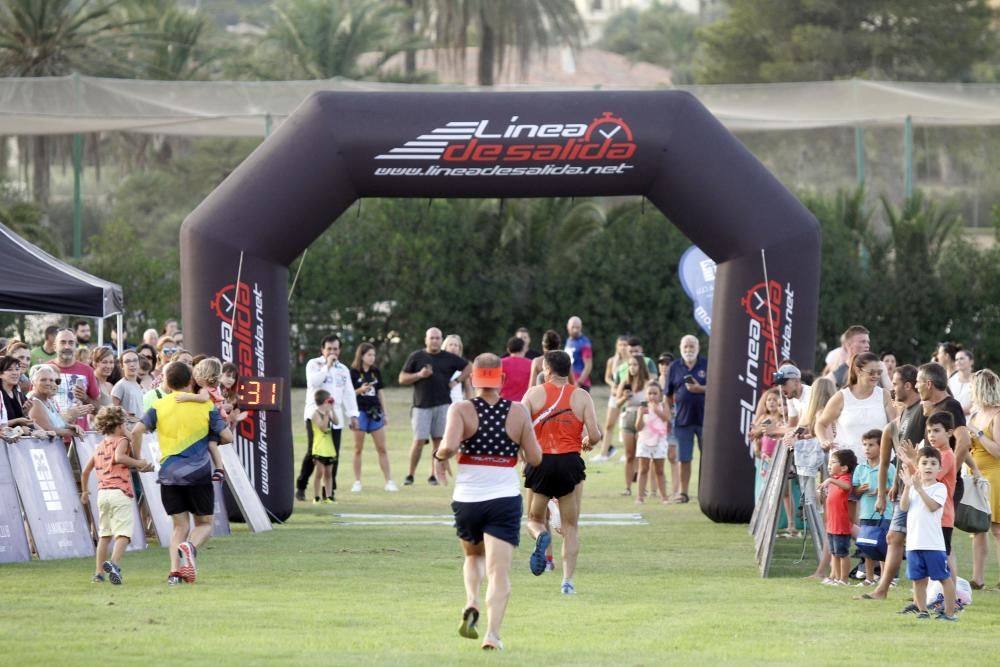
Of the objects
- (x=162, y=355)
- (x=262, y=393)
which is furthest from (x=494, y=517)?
(x=162, y=355)

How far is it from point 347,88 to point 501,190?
460 inches

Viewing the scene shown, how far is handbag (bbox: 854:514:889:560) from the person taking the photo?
10.9 m

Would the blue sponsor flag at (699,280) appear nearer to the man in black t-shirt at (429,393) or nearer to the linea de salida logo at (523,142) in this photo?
the man in black t-shirt at (429,393)

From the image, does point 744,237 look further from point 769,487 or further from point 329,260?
point 329,260

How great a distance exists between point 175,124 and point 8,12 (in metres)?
16.8

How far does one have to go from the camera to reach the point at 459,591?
A: 10.9m

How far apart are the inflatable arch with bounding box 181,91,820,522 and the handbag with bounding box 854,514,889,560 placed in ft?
13.5

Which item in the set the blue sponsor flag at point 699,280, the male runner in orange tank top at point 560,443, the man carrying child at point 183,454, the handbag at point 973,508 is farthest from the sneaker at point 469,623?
the blue sponsor flag at point 699,280

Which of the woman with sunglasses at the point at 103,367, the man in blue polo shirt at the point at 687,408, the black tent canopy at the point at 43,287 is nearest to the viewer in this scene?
the black tent canopy at the point at 43,287

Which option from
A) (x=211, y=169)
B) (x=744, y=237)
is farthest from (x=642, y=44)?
(x=744, y=237)

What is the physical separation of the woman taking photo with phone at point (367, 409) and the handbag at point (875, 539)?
7746mm

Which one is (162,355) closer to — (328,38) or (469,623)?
(469,623)

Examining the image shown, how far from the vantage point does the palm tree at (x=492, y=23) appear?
46.4 metres

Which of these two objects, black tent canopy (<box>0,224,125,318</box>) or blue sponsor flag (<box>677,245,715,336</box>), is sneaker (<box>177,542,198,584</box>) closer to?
black tent canopy (<box>0,224,125,318</box>)
